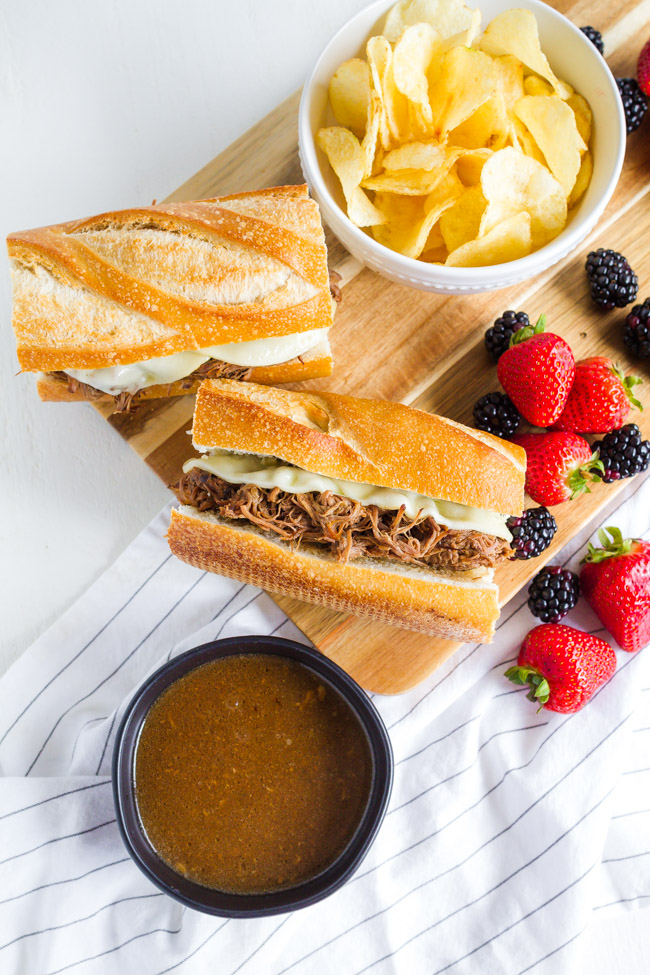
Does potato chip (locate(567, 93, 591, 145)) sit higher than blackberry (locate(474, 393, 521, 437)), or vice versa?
potato chip (locate(567, 93, 591, 145))

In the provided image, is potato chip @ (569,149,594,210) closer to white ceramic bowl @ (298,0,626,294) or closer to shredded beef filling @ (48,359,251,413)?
white ceramic bowl @ (298,0,626,294)

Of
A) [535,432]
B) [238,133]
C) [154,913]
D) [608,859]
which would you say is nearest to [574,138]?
[535,432]

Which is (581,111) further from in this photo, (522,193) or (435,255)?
(435,255)

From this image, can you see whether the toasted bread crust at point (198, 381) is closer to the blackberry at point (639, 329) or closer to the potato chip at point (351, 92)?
the potato chip at point (351, 92)

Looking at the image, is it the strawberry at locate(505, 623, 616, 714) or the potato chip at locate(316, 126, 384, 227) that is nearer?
the potato chip at locate(316, 126, 384, 227)

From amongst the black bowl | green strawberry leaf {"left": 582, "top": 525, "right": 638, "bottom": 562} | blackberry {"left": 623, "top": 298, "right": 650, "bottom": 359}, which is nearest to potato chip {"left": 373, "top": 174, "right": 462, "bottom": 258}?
blackberry {"left": 623, "top": 298, "right": 650, "bottom": 359}

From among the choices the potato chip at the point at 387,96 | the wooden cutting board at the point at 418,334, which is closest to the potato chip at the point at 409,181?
→ the potato chip at the point at 387,96
